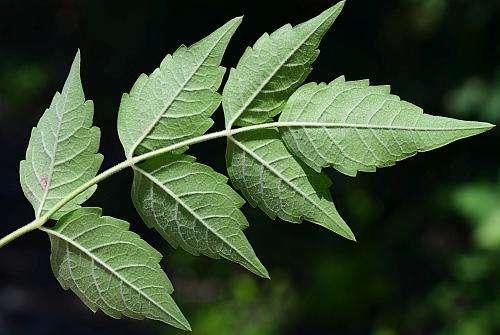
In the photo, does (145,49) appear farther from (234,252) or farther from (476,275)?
(234,252)

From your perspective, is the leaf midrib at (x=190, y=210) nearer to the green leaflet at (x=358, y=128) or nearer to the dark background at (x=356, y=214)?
the green leaflet at (x=358, y=128)

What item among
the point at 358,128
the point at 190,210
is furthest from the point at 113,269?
the point at 358,128

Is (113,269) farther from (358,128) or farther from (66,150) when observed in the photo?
(358,128)

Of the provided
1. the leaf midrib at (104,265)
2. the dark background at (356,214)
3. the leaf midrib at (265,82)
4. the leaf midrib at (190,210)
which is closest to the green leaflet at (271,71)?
the leaf midrib at (265,82)

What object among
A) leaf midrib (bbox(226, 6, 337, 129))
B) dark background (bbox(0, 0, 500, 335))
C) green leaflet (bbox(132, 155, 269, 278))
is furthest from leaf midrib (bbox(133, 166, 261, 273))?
dark background (bbox(0, 0, 500, 335))

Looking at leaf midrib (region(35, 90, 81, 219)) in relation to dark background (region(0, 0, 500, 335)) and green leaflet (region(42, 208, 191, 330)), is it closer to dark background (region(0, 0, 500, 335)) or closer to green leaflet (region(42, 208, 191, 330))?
green leaflet (region(42, 208, 191, 330))

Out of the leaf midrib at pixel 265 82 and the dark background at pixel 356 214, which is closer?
the leaf midrib at pixel 265 82

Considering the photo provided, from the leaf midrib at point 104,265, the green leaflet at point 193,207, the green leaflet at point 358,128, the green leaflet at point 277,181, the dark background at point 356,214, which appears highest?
the green leaflet at point 358,128
